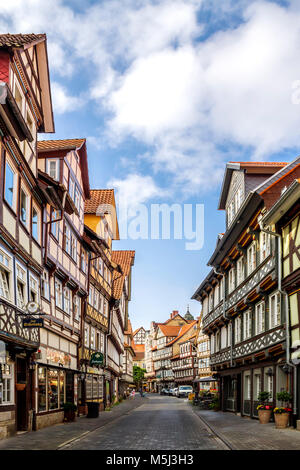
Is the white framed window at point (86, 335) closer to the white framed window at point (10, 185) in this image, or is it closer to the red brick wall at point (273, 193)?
the red brick wall at point (273, 193)

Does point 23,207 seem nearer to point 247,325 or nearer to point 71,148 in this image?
point 71,148

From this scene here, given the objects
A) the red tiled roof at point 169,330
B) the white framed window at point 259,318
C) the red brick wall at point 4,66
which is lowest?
the red tiled roof at point 169,330

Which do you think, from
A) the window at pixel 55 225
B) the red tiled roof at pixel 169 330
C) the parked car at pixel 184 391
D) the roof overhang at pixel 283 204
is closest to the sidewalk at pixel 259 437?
the roof overhang at pixel 283 204

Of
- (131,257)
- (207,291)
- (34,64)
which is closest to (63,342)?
(34,64)

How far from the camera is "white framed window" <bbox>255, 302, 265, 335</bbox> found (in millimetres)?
25203

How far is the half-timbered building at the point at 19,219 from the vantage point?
16220 millimetres

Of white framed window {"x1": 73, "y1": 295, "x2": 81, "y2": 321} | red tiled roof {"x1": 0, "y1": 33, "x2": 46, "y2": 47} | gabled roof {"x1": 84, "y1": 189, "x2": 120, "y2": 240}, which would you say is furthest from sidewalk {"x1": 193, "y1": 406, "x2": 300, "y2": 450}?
gabled roof {"x1": 84, "y1": 189, "x2": 120, "y2": 240}

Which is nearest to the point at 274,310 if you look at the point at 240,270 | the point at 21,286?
the point at 240,270

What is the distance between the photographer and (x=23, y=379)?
1975 centimetres

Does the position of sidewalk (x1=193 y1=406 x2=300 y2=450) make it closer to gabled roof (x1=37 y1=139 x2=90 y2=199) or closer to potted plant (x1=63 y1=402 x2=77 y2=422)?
potted plant (x1=63 y1=402 x2=77 y2=422)

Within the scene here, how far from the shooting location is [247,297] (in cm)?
2680

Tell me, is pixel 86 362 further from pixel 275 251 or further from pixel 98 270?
pixel 275 251

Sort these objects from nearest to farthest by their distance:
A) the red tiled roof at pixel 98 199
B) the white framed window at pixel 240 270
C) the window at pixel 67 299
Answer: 1. the window at pixel 67 299
2. the white framed window at pixel 240 270
3. the red tiled roof at pixel 98 199
